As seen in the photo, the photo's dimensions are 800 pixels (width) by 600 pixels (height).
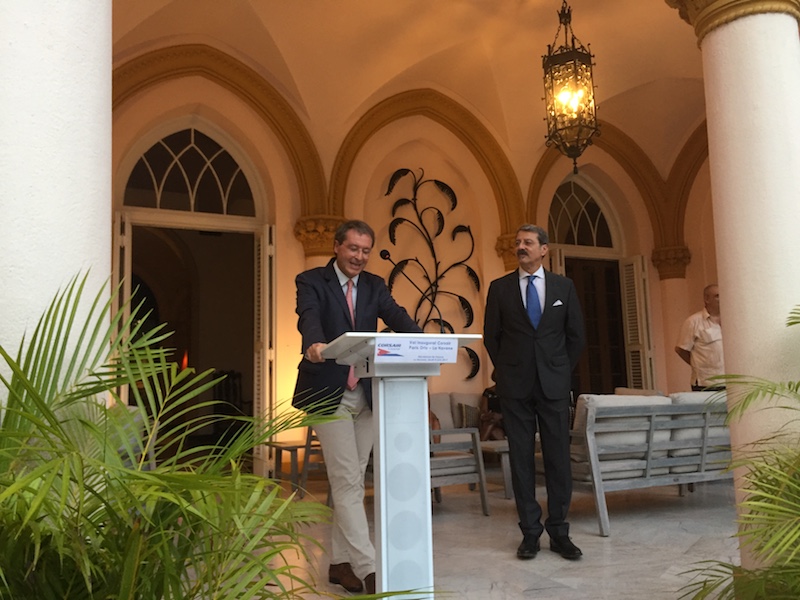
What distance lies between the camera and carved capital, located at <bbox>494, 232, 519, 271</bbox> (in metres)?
10.4

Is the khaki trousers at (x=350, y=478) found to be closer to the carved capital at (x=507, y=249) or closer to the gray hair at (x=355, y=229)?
the gray hair at (x=355, y=229)

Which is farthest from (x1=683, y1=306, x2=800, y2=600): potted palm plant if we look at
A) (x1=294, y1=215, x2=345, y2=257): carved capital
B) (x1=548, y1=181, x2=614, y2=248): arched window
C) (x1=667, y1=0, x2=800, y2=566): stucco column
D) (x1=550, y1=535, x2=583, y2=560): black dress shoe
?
(x1=548, y1=181, x2=614, y2=248): arched window

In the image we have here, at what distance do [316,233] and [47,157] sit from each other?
7074 millimetres

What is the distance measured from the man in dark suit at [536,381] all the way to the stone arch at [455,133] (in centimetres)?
535

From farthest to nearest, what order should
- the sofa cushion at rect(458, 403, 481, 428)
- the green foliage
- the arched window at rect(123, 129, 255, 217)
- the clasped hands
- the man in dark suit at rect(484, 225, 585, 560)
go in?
the sofa cushion at rect(458, 403, 481, 428)
the arched window at rect(123, 129, 255, 217)
the man in dark suit at rect(484, 225, 585, 560)
the clasped hands
the green foliage

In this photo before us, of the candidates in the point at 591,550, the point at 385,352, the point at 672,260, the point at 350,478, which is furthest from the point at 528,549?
the point at 672,260

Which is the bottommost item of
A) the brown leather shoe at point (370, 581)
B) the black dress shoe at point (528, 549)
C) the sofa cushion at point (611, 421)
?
the black dress shoe at point (528, 549)

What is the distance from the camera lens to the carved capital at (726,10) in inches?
141

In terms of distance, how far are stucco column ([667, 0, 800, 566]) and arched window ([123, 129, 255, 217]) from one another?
6706 millimetres

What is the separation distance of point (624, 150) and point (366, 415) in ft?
29.9

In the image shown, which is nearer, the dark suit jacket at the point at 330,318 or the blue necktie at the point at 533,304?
the dark suit jacket at the point at 330,318

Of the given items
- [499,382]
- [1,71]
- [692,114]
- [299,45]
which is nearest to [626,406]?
[499,382]

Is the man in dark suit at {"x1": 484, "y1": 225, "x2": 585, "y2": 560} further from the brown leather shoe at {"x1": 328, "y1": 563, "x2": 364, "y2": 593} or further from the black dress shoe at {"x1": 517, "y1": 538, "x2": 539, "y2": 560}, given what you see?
the brown leather shoe at {"x1": 328, "y1": 563, "x2": 364, "y2": 593}

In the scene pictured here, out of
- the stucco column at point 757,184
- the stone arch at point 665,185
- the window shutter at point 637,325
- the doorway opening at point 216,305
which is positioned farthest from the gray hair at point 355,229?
the doorway opening at point 216,305
